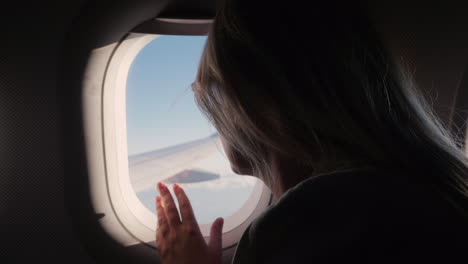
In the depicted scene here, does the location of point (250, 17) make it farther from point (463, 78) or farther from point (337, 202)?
point (463, 78)

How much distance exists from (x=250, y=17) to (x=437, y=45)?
0.87 meters

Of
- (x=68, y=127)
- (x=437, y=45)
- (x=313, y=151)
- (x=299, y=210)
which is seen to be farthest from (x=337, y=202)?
(x=437, y=45)

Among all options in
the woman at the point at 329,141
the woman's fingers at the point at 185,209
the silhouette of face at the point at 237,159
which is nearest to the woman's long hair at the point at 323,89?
the woman at the point at 329,141

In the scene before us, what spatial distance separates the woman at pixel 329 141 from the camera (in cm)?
44

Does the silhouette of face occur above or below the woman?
below

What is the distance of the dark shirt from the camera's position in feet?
1.38

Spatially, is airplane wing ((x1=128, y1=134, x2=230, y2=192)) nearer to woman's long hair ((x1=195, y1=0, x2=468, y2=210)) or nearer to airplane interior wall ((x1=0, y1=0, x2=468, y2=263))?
airplane interior wall ((x1=0, y1=0, x2=468, y2=263))

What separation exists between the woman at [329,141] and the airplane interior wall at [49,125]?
0.33 metres

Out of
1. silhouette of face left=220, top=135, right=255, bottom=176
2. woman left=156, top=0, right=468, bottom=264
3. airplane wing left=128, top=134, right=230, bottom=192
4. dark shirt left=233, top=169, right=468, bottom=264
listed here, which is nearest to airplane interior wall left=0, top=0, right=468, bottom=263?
airplane wing left=128, top=134, right=230, bottom=192

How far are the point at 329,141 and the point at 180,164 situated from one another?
0.72 m

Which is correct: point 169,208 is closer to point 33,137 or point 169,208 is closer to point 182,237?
point 182,237

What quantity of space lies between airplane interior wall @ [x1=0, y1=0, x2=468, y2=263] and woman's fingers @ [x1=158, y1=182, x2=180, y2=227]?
0.24 metres

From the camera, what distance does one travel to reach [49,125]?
86cm

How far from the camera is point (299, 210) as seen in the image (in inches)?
19.1
